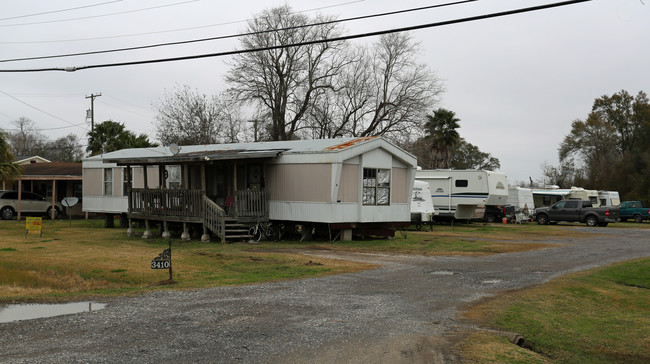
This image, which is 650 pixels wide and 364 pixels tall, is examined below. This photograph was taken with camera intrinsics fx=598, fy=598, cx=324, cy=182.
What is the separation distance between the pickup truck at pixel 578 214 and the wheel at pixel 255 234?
22778 mm

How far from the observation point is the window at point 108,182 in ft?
96.8

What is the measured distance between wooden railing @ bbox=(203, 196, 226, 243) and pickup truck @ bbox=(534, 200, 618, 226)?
2425 centimetres

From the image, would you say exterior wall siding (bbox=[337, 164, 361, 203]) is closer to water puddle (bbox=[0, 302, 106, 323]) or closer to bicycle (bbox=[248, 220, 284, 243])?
bicycle (bbox=[248, 220, 284, 243])

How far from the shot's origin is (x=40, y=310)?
893 cm

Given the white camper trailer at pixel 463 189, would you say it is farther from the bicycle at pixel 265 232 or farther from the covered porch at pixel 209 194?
the bicycle at pixel 265 232

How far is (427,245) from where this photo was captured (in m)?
20.6

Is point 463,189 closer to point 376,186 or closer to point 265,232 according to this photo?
point 376,186

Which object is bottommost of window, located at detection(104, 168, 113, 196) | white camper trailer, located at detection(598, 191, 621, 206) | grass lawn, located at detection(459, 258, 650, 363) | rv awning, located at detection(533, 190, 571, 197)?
grass lawn, located at detection(459, 258, 650, 363)

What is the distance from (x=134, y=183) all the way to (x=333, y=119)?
65.0ft

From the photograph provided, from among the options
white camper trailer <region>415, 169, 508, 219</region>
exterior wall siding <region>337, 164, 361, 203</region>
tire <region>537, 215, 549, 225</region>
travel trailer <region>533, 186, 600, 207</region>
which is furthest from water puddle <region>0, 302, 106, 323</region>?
travel trailer <region>533, 186, 600, 207</region>

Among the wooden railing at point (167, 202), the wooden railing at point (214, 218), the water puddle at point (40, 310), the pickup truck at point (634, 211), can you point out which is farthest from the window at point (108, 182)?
the pickup truck at point (634, 211)

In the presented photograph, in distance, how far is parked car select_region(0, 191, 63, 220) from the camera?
111 feet

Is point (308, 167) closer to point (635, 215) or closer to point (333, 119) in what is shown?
point (333, 119)

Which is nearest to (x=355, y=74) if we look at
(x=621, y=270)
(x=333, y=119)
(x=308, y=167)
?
(x=333, y=119)
